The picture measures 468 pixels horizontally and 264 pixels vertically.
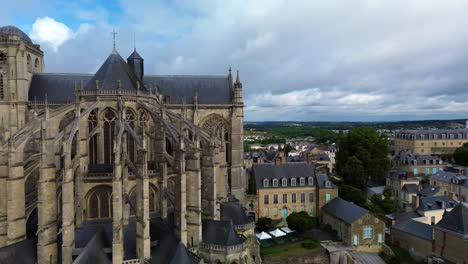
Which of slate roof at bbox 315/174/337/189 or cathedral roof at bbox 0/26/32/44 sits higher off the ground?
cathedral roof at bbox 0/26/32/44

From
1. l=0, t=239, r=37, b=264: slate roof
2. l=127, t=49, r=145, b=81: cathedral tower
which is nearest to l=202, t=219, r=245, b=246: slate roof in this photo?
l=0, t=239, r=37, b=264: slate roof

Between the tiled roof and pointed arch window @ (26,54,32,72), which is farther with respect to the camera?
the tiled roof

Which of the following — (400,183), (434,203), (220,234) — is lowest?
(434,203)

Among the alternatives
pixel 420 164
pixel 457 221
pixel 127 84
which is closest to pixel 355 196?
pixel 457 221

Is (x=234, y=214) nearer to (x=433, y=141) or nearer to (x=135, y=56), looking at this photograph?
(x=135, y=56)

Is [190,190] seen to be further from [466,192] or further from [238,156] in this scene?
[466,192]

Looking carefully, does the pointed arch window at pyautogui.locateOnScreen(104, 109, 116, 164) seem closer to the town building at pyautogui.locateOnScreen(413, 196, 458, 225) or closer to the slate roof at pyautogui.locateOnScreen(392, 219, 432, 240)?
the slate roof at pyautogui.locateOnScreen(392, 219, 432, 240)

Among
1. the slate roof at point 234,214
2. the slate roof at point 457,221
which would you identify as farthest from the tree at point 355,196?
the slate roof at point 234,214
